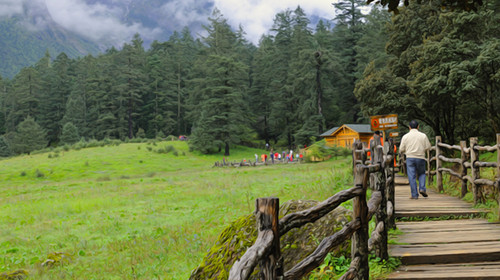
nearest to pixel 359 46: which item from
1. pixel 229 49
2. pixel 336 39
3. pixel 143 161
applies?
pixel 336 39

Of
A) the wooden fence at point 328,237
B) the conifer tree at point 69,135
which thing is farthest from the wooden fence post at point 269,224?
the conifer tree at point 69,135

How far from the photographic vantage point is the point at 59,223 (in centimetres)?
1238

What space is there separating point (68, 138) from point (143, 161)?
30.3 metres

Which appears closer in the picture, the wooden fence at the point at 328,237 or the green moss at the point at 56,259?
the wooden fence at the point at 328,237

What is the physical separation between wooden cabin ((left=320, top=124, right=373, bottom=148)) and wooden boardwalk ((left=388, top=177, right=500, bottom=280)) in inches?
1398

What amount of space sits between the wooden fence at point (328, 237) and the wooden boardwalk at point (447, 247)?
423 millimetres

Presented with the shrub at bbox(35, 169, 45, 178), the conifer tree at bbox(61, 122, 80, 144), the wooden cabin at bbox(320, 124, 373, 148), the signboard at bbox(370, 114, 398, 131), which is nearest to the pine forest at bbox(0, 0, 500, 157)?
the conifer tree at bbox(61, 122, 80, 144)

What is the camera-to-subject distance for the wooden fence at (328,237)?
2537 mm

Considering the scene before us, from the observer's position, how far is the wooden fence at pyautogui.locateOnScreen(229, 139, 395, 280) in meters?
2.54

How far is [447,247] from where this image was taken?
5.34 metres

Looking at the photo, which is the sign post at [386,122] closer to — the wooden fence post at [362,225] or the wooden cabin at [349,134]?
the wooden fence post at [362,225]

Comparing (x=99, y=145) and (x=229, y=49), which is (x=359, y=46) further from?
(x=99, y=145)

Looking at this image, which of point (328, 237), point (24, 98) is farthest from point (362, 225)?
point (24, 98)

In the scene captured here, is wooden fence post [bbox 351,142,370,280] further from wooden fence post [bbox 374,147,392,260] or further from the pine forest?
the pine forest
